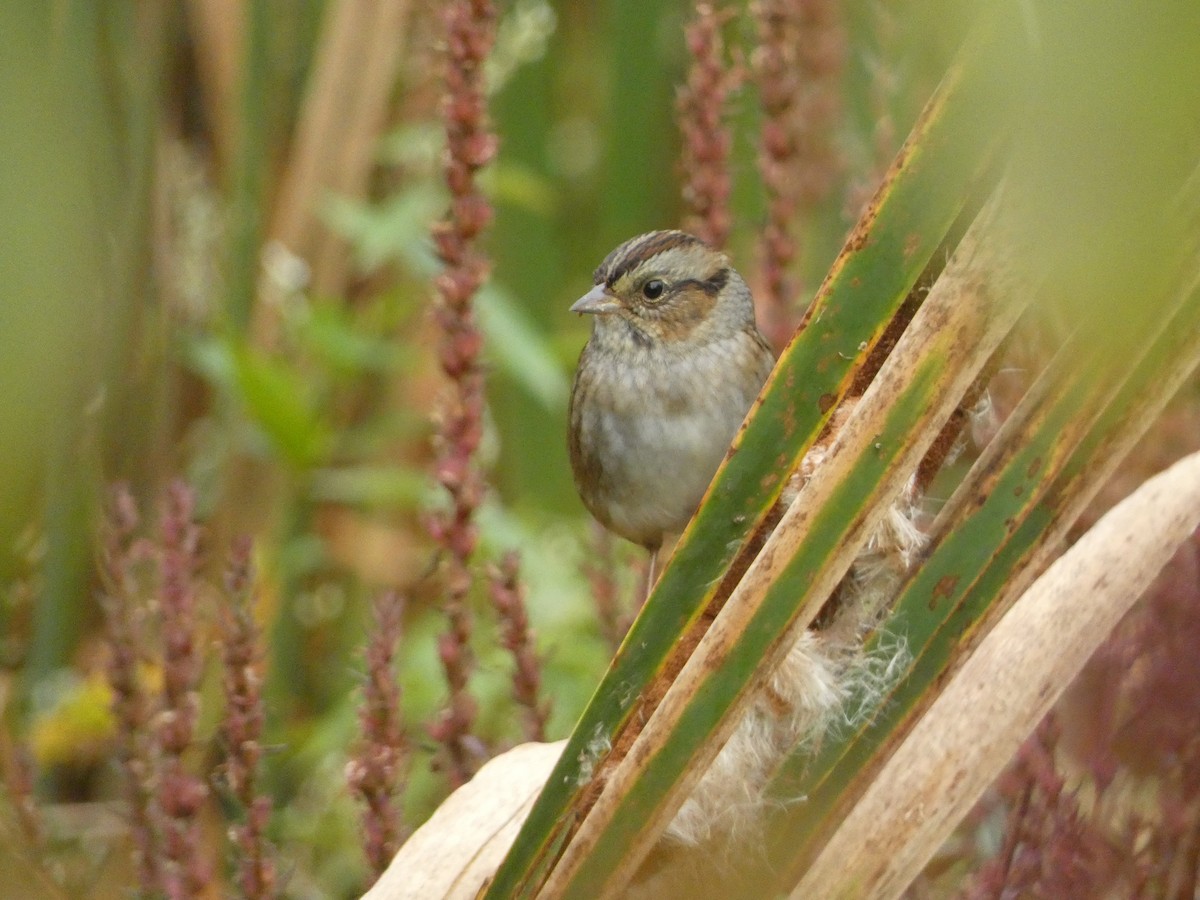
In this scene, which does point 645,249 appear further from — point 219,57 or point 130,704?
point 219,57

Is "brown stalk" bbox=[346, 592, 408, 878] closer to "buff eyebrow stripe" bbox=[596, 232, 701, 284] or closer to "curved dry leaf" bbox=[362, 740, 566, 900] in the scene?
"curved dry leaf" bbox=[362, 740, 566, 900]

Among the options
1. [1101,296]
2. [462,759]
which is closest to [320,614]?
[462,759]

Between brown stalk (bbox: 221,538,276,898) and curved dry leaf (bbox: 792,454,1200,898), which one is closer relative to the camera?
curved dry leaf (bbox: 792,454,1200,898)

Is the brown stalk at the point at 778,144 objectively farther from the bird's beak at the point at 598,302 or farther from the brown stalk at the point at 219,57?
the brown stalk at the point at 219,57

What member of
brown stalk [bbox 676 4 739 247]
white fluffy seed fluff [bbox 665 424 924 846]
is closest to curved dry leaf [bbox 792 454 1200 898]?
white fluffy seed fluff [bbox 665 424 924 846]

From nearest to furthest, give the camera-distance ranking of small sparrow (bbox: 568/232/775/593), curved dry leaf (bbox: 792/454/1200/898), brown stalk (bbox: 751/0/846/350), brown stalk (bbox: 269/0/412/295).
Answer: curved dry leaf (bbox: 792/454/1200/898), brown stalk (bbox: 751/0/846/350), small sparrow (bbox: 568/232/775/593), brown stalk (bbox: 269/0/412/295)

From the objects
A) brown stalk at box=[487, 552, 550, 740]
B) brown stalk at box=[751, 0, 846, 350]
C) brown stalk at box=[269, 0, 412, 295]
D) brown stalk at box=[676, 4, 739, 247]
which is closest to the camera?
brown stalk at box=[487, 552, 550, 740]

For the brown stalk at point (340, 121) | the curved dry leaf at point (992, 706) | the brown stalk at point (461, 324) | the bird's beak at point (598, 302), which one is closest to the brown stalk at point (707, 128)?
the bird's beak at point (598, 302)

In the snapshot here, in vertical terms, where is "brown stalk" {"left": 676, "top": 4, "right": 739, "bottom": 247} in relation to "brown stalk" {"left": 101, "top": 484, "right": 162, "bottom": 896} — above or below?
above
